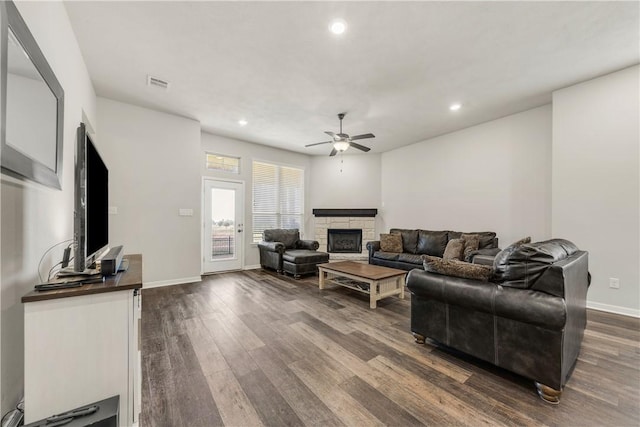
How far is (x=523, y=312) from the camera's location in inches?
67.2

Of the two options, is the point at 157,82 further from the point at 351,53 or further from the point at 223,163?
the point at 351,53

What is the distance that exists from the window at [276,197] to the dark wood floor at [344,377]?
3.30 metres

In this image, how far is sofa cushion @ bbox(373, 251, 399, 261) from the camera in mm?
5020

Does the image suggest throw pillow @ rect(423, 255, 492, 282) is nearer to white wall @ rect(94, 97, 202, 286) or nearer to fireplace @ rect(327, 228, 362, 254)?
white wall @ rect(94, 97, 202, 286)

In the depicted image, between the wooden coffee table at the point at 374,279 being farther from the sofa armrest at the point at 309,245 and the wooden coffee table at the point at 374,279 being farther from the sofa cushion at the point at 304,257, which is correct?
the sofa armrest at the point at 309,245

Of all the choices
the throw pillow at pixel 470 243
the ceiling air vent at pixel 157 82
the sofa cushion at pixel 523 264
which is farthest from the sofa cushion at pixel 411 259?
the ceiling air vent at pixel 157 82

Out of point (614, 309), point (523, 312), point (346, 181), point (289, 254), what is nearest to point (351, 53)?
point (523, 312)

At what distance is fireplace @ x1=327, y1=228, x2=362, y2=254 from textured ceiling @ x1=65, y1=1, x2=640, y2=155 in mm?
3336

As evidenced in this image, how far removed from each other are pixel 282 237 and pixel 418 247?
9.86ft

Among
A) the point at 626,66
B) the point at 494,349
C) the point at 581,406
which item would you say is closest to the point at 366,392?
the point at 494,349

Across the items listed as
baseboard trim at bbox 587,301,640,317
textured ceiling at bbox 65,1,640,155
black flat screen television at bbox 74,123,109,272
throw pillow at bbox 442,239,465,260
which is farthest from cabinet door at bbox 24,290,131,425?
baseboard trim at bbox 587,301,640,317

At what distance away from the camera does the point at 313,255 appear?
5109 mm

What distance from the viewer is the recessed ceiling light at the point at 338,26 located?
2308 mm

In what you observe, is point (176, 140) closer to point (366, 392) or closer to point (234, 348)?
point (234, 348)
